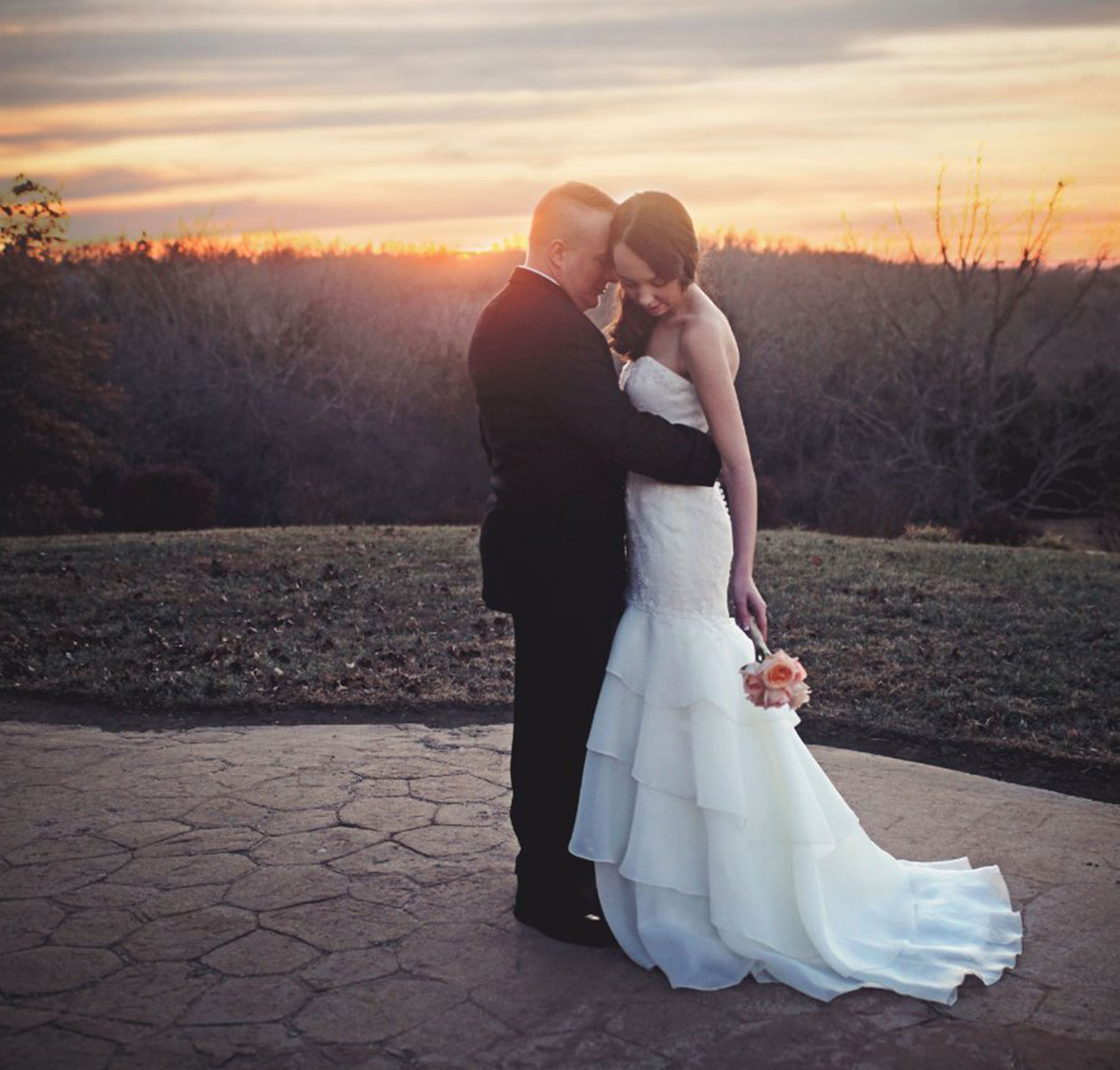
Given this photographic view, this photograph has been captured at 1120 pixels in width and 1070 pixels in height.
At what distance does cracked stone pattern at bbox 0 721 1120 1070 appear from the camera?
10.5 feet

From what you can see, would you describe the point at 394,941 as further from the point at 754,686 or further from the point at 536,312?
the point at 536,312

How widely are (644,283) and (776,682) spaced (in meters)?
1.23

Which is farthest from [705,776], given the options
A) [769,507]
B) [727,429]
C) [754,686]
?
[769,507]

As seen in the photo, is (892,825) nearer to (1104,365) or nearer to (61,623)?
(61,623)

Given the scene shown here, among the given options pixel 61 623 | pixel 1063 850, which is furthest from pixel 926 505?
pixel 1063 850

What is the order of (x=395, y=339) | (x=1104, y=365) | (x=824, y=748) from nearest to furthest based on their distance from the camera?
1. (x=824, y=748)
2. (x=1104, y=365)
3. (x=395, y=339)

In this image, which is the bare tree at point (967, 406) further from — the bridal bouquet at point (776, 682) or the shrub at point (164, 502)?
the bridal bouquet at point (776, 682)

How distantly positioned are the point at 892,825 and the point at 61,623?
6.59 meters

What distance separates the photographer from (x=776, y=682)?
11.2 feet

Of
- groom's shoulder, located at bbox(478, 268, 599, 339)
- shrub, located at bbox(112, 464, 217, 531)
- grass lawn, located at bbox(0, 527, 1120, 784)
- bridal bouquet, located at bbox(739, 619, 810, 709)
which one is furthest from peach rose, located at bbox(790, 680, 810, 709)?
shrub, located at bbox(112, 464, 217, 531)

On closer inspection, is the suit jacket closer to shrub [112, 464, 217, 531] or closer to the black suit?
the black suit

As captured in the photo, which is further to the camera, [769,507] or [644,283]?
[769,507]

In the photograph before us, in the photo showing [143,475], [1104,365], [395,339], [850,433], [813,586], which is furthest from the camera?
[395,339]

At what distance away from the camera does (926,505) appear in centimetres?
2542
